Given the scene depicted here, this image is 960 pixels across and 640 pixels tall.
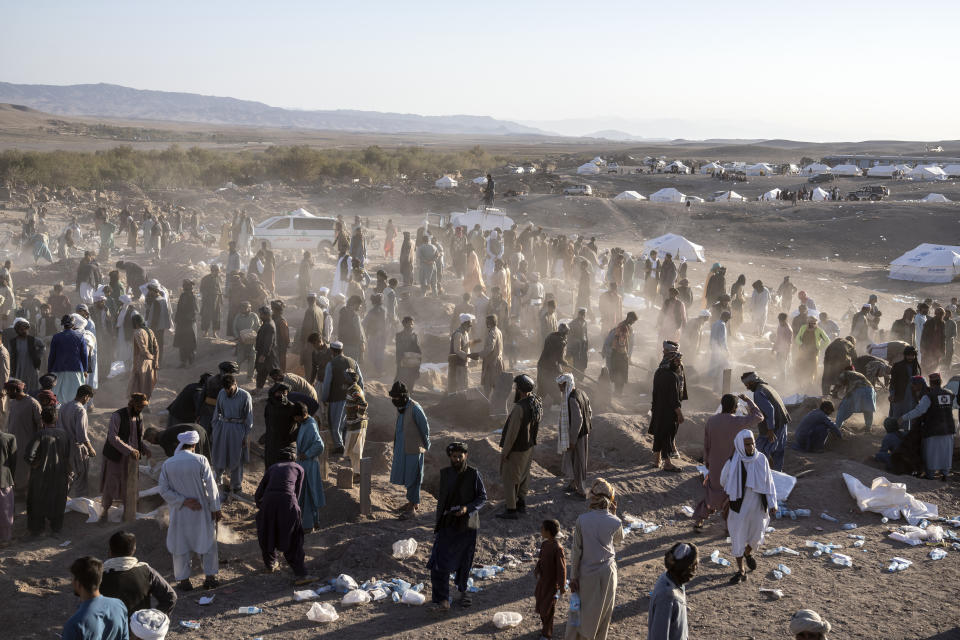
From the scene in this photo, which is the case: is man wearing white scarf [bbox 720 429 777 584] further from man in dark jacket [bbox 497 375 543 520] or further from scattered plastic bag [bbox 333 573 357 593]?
scattered plastic bag [bbox 333 573 357 593]

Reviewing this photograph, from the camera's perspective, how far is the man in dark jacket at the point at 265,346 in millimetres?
11094

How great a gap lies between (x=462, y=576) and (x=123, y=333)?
308 inches

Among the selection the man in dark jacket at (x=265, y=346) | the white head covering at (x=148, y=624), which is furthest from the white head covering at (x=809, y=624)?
the man in dark jacket at (x=265, y=346)

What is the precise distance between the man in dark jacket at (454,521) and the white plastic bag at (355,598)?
57 centimetres

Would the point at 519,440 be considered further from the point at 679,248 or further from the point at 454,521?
the point at 679,248

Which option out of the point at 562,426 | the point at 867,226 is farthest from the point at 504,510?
the point at 867,226

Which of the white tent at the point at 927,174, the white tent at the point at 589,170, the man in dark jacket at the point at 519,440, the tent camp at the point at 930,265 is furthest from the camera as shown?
the white tent at the point at 589,170

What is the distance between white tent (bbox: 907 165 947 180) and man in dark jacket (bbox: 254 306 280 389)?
5854cm

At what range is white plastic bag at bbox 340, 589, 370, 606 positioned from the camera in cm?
672

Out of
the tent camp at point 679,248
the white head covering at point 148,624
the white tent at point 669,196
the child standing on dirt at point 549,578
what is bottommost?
the child standing on dirt at point 549,578

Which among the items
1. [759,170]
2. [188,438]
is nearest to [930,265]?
[188,438]

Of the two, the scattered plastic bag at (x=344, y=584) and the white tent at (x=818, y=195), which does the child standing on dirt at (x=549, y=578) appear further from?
the white tent at (x=818, y=195)

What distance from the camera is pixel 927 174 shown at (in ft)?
193

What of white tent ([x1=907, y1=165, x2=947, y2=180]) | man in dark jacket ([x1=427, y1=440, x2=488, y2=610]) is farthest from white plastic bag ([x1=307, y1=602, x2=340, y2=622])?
white tent ([x1=907, y1=165, x2=947, y2=180])
